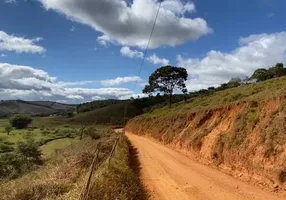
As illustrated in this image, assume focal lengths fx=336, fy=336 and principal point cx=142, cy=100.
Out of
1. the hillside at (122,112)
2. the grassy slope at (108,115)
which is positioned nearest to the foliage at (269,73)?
the hillside at (122,112)

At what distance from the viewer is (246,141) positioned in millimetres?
19391

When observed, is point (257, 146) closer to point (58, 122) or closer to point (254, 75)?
point (254, 75)

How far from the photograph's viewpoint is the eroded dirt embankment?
52.4 feet

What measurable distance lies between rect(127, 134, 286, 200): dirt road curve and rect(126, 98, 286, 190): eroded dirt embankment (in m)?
0.95

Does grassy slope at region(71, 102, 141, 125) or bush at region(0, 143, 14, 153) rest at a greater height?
grassy slope at region(71, 102, 141, 125)

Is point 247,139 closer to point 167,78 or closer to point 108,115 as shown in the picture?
point 167,78

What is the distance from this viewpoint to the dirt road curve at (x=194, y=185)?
13.8 m

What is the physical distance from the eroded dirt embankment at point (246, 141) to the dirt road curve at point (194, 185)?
95 cm

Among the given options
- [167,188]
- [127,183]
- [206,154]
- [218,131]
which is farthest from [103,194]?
[218,131]

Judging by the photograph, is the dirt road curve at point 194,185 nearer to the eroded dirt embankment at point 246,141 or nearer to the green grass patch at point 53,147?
the eroded dirt embankment at point 246,141

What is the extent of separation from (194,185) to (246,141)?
5322mm

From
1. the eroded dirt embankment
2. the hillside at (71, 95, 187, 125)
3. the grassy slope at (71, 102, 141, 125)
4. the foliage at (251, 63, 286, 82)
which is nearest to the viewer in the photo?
the eroded dirt embankment

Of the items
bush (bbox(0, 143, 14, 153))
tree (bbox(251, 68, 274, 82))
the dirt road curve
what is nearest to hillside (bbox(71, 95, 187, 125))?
bush (bbox(0, 143, 14, 153))

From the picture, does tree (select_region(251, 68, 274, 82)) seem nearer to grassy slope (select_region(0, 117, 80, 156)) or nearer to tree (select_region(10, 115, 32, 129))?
grassy slope (select_region(0, 117, 80, 156))
